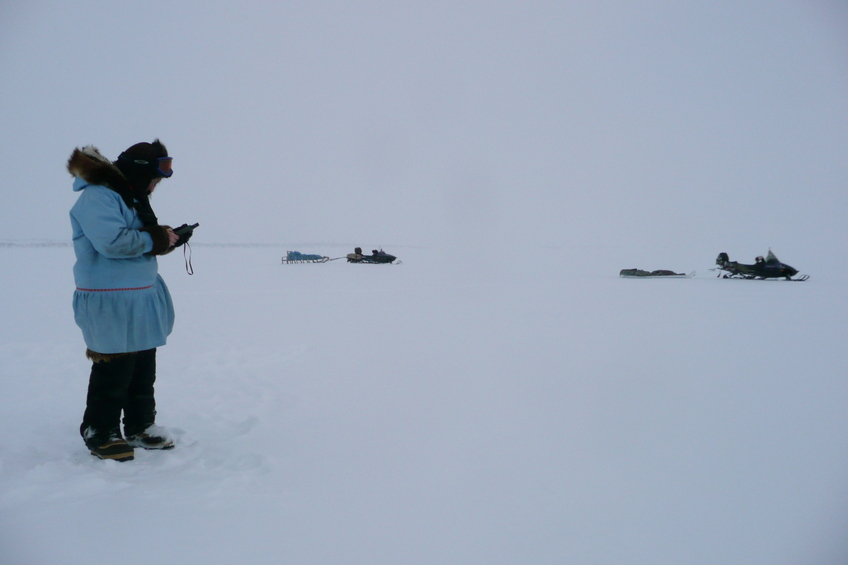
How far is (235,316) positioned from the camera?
7684 millimetres

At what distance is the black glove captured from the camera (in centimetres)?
288

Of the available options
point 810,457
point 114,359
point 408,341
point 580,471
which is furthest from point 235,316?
point 810,457

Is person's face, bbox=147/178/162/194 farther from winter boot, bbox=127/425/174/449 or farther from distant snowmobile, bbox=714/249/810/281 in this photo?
distant snowmobile, bbox=714/249/810/281

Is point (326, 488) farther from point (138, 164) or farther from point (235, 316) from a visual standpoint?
point (235, 316)

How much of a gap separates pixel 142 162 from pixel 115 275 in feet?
2.36

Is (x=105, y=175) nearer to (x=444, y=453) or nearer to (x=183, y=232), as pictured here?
(x=183, y=232)

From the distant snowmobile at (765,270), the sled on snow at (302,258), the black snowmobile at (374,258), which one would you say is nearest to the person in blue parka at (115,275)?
the distant snowmobile at (765,270)

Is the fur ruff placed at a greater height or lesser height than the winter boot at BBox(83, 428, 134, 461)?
greater

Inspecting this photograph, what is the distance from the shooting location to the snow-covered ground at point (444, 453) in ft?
6.52

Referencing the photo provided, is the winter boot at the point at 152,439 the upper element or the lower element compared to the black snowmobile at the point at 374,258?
lower

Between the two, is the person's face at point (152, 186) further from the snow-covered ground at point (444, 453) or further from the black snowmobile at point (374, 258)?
the black snowmobile at point (374, 258)

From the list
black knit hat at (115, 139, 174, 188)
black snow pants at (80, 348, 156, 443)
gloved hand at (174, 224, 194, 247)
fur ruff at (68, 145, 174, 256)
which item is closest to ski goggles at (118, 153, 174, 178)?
black knit hat at (115, 139, 174, 188)

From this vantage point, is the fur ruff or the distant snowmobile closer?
the fur ruff

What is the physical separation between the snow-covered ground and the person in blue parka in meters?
0.32
